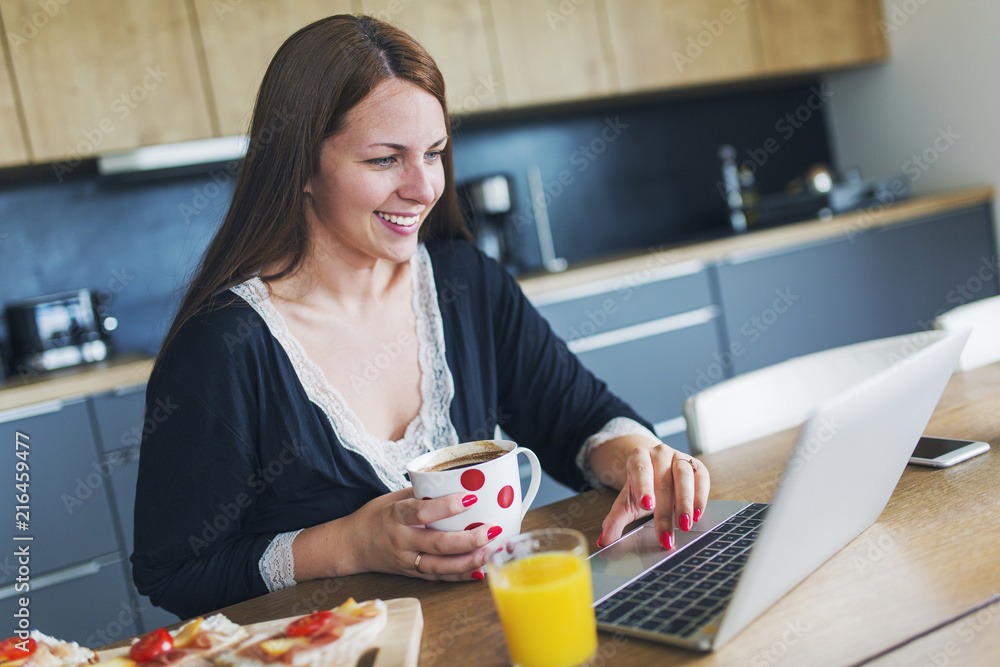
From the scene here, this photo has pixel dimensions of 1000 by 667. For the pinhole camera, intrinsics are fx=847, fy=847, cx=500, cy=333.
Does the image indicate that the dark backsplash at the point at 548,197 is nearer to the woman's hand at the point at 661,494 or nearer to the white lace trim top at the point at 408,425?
the white lace trim top at the point at 408,425

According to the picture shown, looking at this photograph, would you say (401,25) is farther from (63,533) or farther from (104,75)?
(63,533)

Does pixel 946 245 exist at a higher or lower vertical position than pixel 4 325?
lower

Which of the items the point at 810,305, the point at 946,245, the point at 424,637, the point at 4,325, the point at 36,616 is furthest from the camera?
the point at 946,245

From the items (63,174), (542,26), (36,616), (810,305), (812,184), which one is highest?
(542,26)

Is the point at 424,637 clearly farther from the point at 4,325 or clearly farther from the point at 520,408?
the point at 4,325

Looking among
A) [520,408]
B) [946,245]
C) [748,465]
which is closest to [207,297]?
[520,408]

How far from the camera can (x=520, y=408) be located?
130 centimetres

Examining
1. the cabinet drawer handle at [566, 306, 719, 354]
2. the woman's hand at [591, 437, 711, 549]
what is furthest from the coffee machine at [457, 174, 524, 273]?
the woman's hand at [591, 437, 711, 549]

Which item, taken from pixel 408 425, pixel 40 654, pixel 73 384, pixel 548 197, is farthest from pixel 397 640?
pixel 548 197

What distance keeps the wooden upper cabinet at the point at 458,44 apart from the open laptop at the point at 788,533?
2.12 meters

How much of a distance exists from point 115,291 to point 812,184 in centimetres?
238

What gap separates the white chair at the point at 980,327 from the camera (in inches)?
54.9

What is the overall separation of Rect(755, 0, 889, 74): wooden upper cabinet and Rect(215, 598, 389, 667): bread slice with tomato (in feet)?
9.80

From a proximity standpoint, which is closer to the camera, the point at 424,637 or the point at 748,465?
the point at 424,637
